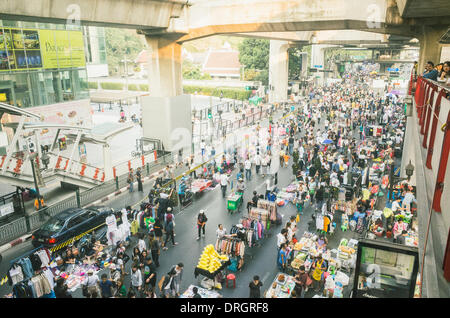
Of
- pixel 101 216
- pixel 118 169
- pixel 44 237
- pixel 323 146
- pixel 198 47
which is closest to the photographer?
pixel 44 237

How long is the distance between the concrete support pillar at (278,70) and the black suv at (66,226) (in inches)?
1650

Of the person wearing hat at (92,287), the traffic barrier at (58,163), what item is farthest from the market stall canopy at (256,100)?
the person wearing hat at (92,287)

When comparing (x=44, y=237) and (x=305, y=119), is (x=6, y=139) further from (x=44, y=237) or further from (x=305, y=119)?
(x=305, y=119)

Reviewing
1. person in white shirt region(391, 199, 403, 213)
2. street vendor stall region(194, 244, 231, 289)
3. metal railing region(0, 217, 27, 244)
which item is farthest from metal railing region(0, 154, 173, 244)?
A: person in white shirt region(391, 199, 403, 213)

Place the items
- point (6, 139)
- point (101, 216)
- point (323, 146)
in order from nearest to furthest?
point (101, 216) < point (6, 139) < point (323, 146)

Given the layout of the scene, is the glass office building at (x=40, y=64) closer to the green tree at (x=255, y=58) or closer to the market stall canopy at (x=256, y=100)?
the market stall canopy at (x=256, y=100)

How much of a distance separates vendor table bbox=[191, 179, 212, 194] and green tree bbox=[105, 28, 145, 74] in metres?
69.5

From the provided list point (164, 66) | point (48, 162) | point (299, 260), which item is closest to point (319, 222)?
point (299, 260)

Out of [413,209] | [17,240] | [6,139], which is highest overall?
[6,139]

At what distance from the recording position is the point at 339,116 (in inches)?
1441

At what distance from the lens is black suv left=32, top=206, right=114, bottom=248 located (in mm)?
13164

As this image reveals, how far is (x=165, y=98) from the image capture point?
24.8 m
